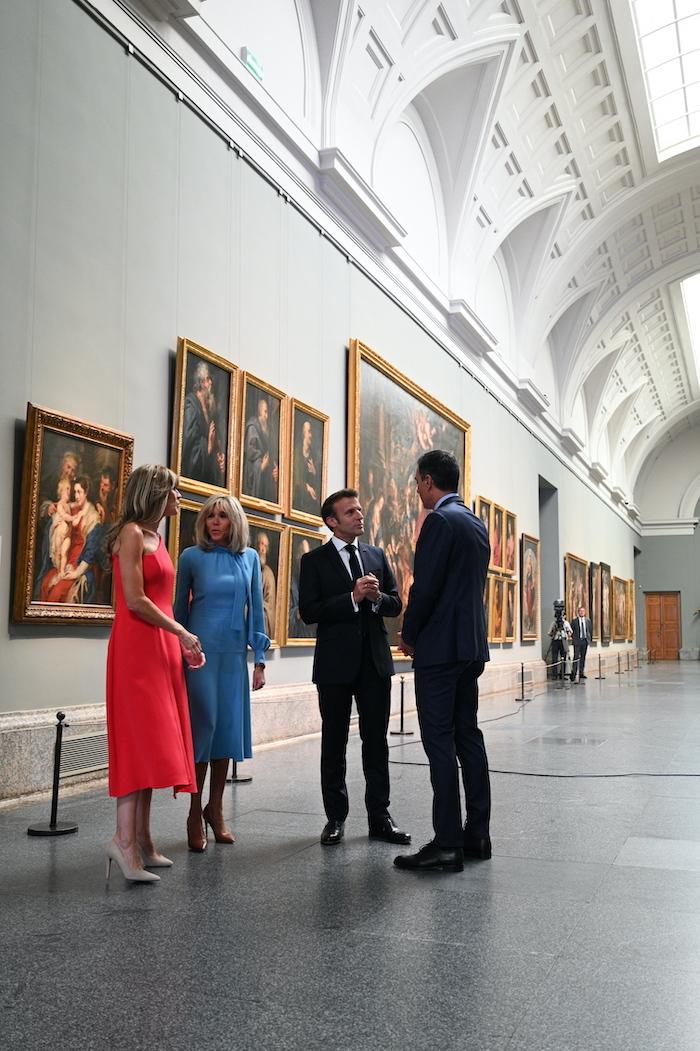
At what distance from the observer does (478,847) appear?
4562mm

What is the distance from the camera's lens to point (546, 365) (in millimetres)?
24516

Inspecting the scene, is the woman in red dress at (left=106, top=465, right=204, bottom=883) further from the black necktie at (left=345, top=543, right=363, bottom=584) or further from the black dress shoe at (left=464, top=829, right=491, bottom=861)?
the black dress shoe at (left=464, top=829, right=491, bottom=861)

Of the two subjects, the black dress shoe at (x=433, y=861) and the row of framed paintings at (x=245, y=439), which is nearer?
the black dress shoe at (x=433, y=861)

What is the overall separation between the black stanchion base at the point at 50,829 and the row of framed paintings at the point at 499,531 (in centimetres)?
1329

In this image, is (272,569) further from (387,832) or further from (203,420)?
(387,832)

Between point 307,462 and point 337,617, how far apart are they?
5609mm

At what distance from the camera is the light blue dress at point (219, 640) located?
4.59m

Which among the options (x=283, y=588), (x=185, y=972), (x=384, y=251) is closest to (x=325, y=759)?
(x=185, y=972)

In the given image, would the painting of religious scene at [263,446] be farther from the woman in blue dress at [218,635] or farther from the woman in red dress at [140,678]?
the woman in red dress at [140,678]

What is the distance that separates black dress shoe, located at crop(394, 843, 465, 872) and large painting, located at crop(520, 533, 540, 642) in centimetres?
1768

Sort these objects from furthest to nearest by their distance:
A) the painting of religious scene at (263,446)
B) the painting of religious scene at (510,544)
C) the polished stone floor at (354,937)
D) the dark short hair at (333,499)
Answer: the painting of religious scene at (510,544), the painting of religious scene at (263,446), the dark short hair at (333,499), the polished stone floor at (354,937)

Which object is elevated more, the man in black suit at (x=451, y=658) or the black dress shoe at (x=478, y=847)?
the man in black suit at (x=451, y=658)

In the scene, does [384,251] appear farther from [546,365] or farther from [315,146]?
[546,365]

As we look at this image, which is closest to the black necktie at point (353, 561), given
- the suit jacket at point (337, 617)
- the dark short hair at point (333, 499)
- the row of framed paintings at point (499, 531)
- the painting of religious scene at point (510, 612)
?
the suit jacket at point (337, 617)
